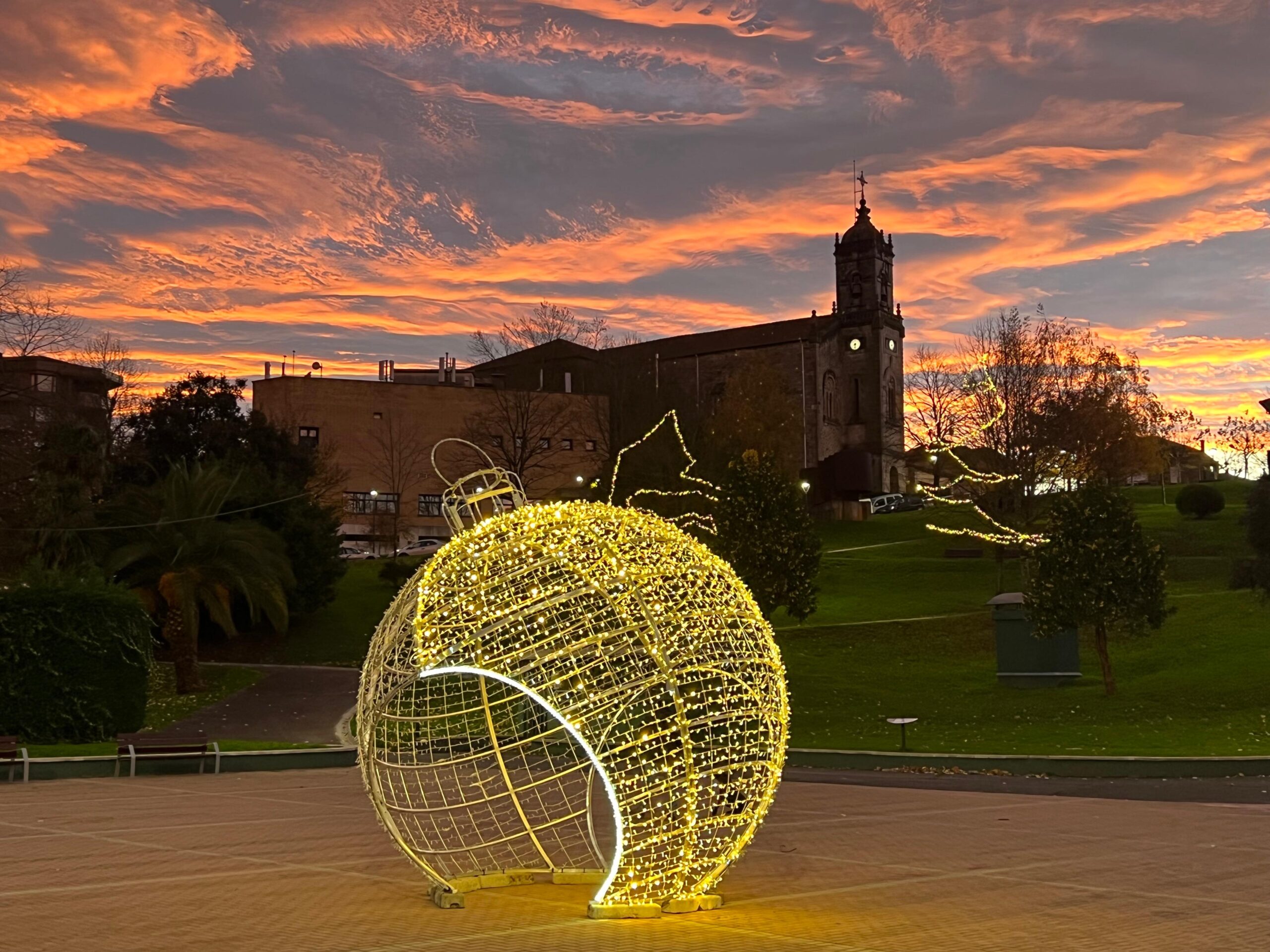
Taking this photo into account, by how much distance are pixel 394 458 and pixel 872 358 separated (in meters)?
37.3

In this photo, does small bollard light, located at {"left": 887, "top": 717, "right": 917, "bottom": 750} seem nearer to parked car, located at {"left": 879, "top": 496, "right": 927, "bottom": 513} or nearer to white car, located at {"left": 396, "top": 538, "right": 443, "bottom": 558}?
white car, located at {"left": 396, "top": 538, "right": 443, "bottom": 558}

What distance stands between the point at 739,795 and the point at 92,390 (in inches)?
2685

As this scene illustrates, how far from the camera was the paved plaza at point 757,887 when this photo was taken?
742 centimetres

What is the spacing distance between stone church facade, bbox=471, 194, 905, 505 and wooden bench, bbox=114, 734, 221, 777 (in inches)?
2431

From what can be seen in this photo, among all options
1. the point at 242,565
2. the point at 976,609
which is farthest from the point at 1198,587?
the point at 242,565

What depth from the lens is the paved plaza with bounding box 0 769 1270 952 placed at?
7.42 m

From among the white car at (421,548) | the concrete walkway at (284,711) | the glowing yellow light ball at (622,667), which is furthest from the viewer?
the white car at (421,548)

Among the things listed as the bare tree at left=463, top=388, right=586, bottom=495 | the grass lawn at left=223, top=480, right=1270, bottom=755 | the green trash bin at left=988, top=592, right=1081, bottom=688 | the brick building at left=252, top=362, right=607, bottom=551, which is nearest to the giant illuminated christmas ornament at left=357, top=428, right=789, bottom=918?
the grass lawn at left=223, top=480, right=1270, bottom=755

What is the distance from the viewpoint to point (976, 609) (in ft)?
137

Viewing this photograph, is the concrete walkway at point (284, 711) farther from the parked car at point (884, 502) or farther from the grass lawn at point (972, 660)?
the parked car at point (884, 502)

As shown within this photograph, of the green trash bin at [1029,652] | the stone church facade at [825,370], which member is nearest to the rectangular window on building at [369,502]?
the stone church facade at [825,370]

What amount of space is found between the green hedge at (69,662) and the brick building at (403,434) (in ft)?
140

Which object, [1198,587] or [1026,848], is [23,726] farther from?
[1198,587]

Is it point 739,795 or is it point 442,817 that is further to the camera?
point 442,817
